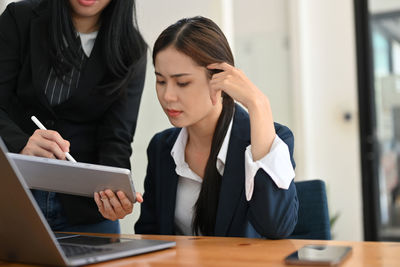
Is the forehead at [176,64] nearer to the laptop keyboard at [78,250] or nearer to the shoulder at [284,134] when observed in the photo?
the shoulder at [284,134]

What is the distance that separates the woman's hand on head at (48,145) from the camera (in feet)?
4.19

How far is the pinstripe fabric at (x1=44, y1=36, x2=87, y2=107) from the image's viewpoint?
5.31 ft

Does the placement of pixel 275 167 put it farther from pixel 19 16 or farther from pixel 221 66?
pixel 19 16

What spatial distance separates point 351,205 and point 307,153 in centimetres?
54

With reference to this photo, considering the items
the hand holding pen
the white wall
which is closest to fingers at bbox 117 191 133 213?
the hand holding pen

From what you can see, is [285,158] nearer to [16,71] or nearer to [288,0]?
[16,71]

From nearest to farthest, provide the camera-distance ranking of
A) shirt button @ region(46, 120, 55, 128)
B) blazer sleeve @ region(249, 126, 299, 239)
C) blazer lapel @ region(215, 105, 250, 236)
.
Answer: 1. blazer sleeve @ region(249, 126, 299, 239)
2. blazer lapel @ region(215, 105, 250, 236)
3. shirt button @ region(46, 120, 55, 128)

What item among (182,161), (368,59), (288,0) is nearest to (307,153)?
(368,59)

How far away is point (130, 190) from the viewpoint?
1.21 meters

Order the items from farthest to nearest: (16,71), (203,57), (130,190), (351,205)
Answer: (351,205) < (16,71) < (203,57) < (130,190)

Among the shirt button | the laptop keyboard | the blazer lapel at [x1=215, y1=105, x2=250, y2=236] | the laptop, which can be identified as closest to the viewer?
the laptop

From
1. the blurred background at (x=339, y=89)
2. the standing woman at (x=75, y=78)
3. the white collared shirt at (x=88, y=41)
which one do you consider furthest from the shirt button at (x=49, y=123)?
the blurred background at (x=339, y=89)

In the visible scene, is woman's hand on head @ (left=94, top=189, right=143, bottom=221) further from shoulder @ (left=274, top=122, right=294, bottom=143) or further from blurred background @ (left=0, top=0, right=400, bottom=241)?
blurred background @ (left=0, top=0, right=400, bottom=241)

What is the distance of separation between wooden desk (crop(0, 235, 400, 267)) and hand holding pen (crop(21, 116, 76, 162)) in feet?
1.26
